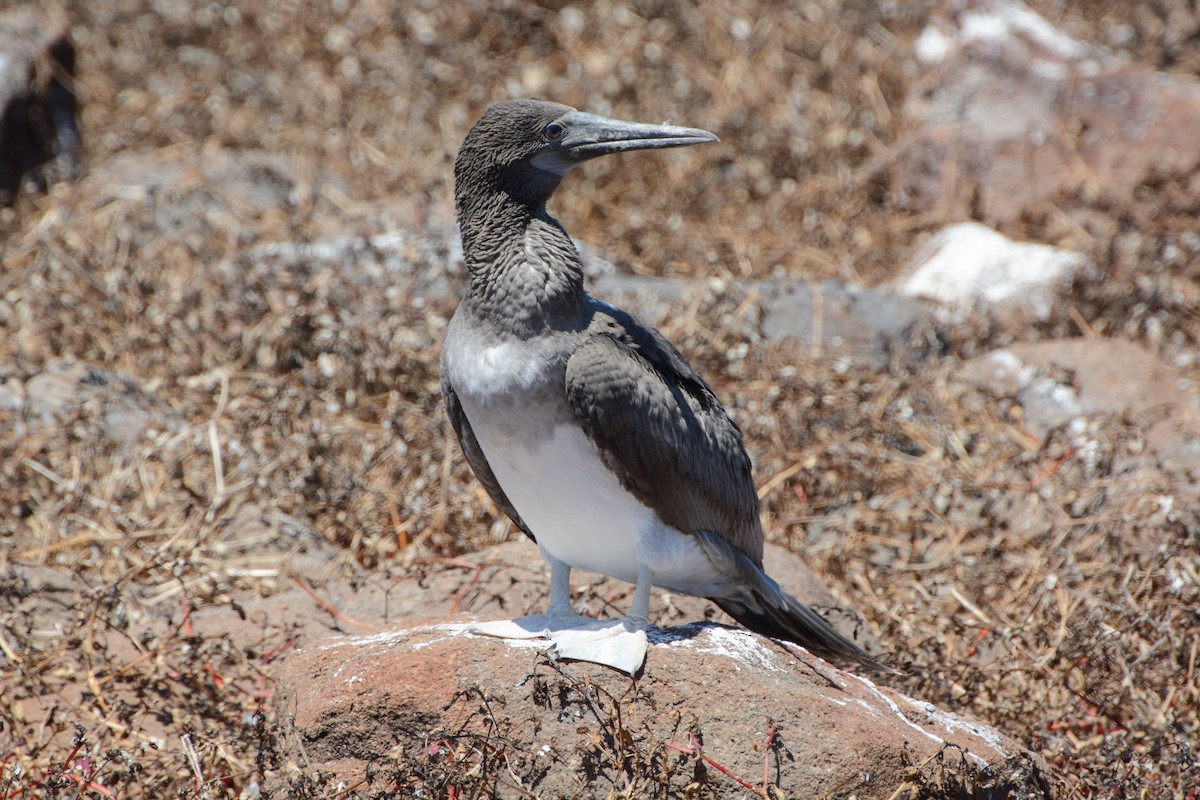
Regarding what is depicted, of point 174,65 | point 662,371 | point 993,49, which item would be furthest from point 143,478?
point 993,49

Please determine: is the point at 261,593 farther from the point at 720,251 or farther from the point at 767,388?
the point at 720,251

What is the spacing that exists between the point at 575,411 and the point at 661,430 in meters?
0.32

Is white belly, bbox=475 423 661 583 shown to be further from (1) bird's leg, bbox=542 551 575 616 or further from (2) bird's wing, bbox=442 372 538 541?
(2) bird's wing, bbox=442 372 538 541

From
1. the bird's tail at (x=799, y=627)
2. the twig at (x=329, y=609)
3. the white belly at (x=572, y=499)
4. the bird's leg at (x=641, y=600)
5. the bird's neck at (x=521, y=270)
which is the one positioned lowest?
the twig at (x=329, y=609)

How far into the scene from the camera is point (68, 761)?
12.1 ft

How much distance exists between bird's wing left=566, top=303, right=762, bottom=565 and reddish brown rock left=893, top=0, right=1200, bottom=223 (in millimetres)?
5188

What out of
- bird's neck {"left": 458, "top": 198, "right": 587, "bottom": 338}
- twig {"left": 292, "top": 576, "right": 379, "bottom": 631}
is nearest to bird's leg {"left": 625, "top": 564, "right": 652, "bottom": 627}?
bird's neck {"left": 458, "top": 198, "right": 587, "bottom": 338}

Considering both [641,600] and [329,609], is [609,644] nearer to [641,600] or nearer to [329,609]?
[641,600]

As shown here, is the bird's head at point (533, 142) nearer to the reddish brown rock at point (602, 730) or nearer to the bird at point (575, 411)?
the bird at point (575, 411)

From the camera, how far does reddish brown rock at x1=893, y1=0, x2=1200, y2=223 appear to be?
28.1 feet

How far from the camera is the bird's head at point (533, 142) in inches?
156

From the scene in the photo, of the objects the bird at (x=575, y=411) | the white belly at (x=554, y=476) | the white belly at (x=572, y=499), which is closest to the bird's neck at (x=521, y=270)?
the bird at (x=575, y=411)

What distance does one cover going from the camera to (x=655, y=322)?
6.89m

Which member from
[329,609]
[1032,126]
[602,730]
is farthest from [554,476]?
[1032,126]
